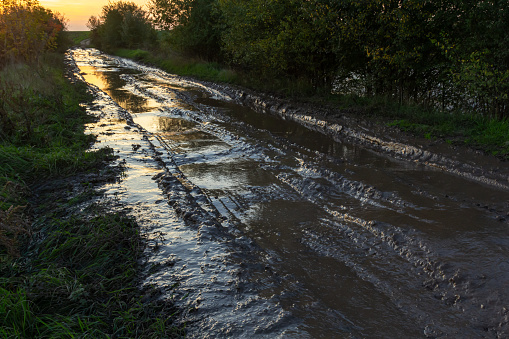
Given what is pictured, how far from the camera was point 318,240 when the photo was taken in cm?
488

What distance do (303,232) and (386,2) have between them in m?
8.48

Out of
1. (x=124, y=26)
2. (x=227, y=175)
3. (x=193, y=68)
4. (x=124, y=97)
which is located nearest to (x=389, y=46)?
(x=227, y=175)

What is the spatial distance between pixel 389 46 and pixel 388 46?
0.58ft

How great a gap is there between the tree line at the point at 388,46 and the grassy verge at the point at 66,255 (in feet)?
26.8

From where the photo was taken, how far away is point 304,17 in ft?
41.3

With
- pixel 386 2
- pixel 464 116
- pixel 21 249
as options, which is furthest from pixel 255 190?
pixel 386 2

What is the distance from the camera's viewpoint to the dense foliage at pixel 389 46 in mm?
8773

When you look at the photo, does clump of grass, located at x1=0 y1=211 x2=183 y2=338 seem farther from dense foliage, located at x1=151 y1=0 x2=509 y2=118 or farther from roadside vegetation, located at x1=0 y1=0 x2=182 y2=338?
dense foliage, located at x1=151 y1=0 x2=509 y2=118

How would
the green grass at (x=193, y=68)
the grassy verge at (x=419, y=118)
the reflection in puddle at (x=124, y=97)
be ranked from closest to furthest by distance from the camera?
the grassy verge at (x=419, y=118) → the reflection in puddle at (x=124, y=97) → the green grass at (x=193, y=68)

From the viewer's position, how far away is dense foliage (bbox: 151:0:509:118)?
877 centimetres

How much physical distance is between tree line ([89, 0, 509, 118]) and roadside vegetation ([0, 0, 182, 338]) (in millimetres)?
8058

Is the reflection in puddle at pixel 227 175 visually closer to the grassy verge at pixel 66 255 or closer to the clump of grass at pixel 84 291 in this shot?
the grassy verge at pixel 66 255

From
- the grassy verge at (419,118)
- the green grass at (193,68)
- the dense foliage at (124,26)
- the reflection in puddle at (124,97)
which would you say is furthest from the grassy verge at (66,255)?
the dense foliage at (124,26)

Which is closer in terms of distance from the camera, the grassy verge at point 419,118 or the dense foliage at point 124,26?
the grassy verge at point 419,118
